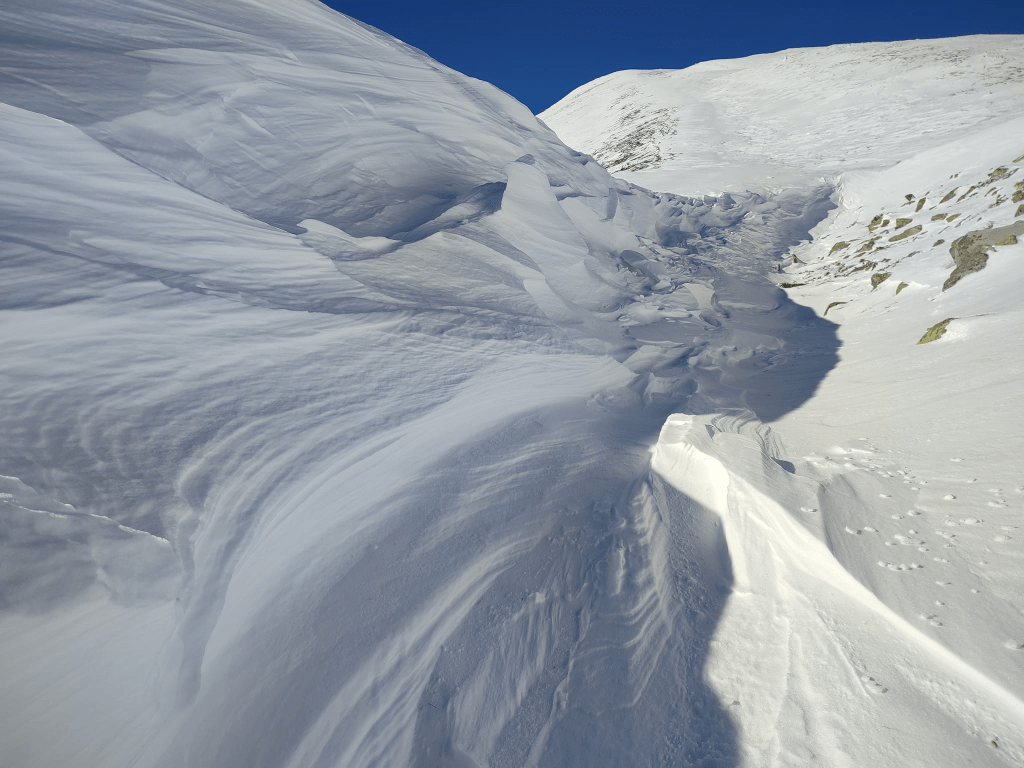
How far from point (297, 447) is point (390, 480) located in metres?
0.43

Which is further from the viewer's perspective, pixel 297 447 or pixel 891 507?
pixel 891 507

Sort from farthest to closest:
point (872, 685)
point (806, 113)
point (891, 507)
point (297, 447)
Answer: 1. point (806, 113)
2. point (891, 507)
3. point (297, 447)
4. point (872, 685)

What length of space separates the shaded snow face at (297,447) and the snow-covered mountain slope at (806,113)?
33.0 ft

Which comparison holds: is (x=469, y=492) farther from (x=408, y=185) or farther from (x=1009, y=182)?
(x=1009, y=182)

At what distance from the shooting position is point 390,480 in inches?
95.3

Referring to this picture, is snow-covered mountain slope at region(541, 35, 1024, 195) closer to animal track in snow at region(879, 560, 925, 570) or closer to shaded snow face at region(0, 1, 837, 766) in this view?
shaded snow face at region(0, 1, 837, 766)

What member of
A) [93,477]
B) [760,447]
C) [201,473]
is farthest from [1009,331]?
[93,477]

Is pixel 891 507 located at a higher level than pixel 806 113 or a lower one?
lower

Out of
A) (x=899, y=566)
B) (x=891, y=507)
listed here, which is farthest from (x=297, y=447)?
(x=891, y=507)

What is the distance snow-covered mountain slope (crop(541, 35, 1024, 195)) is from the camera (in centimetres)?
1346

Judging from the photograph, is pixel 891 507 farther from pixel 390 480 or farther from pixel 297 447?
pixel 297 447

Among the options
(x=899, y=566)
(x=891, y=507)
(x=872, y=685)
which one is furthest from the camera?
(x=891, y=507)

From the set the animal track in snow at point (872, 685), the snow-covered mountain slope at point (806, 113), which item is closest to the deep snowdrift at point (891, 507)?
the animal track in snow at point (872, 685)

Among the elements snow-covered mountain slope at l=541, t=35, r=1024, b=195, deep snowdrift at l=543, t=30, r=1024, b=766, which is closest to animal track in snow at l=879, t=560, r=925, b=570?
deep snowdrift at l=543, t=30, r=1024, b=766
